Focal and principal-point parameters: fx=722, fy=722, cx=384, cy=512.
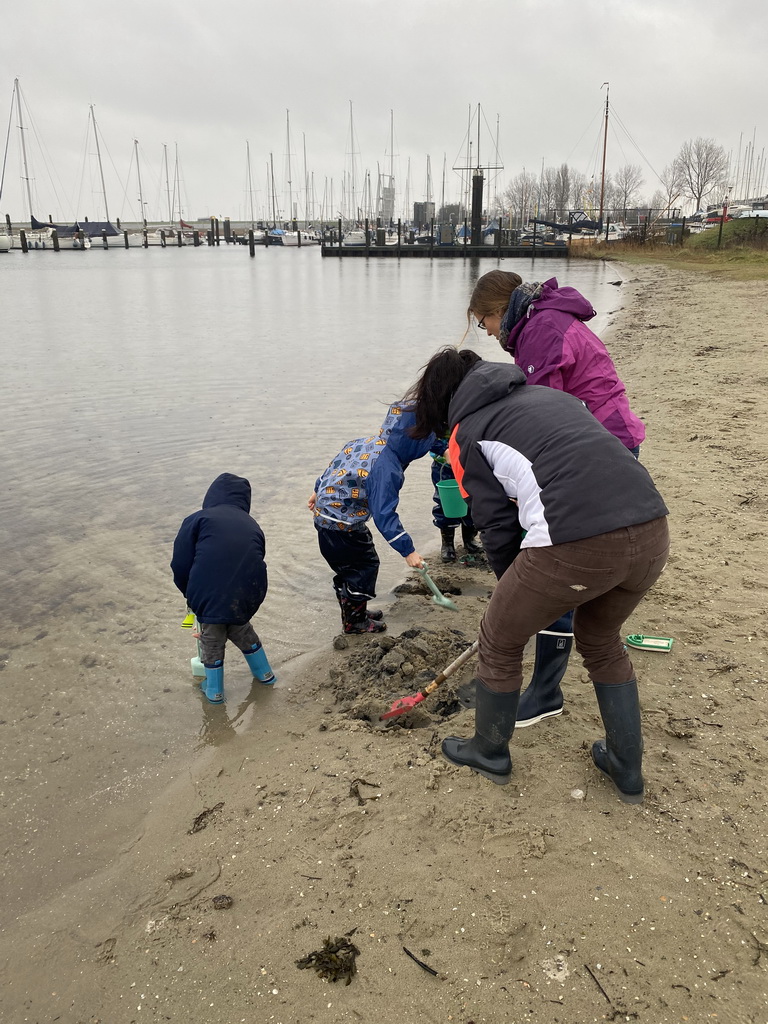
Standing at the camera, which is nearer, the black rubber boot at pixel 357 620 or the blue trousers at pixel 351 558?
the blue trousers at pixel 351 558

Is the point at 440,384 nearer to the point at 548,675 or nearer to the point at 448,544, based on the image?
the point at 548,675

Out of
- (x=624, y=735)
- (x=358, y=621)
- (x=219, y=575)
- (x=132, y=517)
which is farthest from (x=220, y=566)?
(x=132, y=517)

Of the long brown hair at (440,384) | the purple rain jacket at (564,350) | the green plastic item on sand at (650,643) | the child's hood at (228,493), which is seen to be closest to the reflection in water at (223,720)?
the child's hood at (228,493)

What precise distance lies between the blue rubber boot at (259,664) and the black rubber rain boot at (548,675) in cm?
158

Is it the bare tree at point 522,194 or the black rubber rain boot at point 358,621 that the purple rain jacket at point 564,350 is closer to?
the black rubber rain boot at point 358,621

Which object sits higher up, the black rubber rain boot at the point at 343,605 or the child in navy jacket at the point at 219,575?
the child in navy jacket at the point at 219,575

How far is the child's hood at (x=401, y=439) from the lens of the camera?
3.66 m

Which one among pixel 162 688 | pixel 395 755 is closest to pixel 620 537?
pixel 395 755

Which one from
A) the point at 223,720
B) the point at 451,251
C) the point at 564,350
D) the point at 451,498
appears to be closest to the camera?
the point at 564,350

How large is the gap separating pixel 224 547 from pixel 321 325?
1690 cm

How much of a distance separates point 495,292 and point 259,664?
2.38 metres

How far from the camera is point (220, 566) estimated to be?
12.3 feet

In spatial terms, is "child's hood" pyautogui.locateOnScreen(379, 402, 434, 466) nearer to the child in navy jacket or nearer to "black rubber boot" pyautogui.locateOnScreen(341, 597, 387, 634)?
the child in navy jacket

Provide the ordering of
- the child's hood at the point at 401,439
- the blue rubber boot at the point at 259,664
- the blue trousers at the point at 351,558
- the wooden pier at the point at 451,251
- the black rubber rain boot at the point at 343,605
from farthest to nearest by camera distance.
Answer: the wooden pier at the point at 451,251
the black rubber rain boot at the point at 343,605
the blue trousers at the point at 351,558
the blue rubber boot at the point at 259,664
the child's hood at the point at 401,439
